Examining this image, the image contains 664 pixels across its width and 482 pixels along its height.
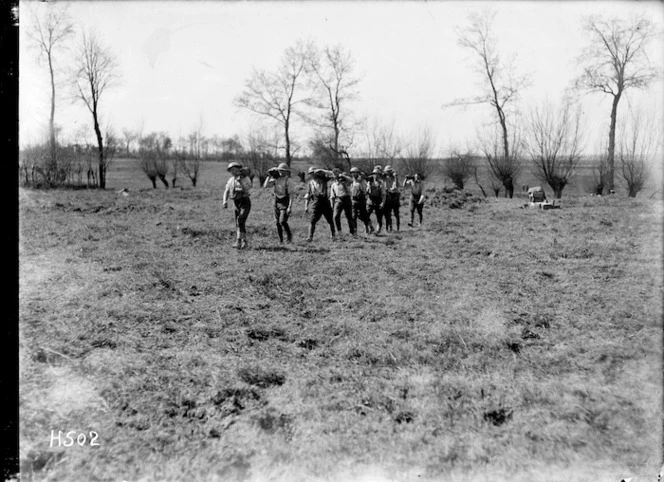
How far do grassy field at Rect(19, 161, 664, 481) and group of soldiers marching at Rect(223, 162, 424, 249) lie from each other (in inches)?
53.9

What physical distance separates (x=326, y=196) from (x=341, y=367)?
6.23 meters

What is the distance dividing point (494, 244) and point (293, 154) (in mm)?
26140

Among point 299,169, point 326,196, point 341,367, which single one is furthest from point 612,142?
point 341,367

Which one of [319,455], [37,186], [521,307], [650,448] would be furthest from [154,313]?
[37,186]

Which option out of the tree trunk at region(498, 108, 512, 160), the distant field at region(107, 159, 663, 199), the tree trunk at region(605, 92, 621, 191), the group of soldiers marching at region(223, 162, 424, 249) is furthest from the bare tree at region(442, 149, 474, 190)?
the group of soldiers marching at region(223, 162, 424, 249)

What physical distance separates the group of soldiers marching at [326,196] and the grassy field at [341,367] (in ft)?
4.49

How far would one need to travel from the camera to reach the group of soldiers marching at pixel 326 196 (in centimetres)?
878

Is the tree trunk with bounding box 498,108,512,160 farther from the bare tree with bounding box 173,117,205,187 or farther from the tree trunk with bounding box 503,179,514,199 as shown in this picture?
the bare tree with bounding box 173,117,205,187

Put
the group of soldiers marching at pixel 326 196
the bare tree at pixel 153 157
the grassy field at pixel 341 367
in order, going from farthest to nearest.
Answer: the bare tree at pixel 153 157, the group of soldiers marching at pixel 326 196, the grassy field at pixel 341 367

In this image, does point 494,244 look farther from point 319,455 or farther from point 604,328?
point 319,455

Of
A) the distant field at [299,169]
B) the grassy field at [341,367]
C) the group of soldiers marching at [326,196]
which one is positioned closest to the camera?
the grassy field at [341,367]

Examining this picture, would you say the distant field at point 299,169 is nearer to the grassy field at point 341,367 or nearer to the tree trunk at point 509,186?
the tree trunk at point 509,186

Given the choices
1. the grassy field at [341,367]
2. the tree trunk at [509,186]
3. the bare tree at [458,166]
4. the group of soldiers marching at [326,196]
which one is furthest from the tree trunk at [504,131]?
the grassy field at [341,367]
